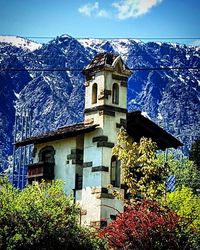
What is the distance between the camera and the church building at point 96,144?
3381 centimetres

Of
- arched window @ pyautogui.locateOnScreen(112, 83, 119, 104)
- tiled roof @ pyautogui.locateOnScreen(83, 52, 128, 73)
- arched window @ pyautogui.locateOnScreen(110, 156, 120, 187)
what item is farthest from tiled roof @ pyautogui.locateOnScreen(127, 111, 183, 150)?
tiled roof @ pyautogui.locateOnScreen(83, 52, 128, 73)

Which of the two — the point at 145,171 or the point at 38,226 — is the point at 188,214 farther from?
the point at 38,226

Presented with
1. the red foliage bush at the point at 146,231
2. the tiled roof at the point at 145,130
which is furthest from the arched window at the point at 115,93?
the red foliage bush at the point at 146,231

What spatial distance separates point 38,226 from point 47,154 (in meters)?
15.7

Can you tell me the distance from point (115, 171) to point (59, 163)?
3.98 m

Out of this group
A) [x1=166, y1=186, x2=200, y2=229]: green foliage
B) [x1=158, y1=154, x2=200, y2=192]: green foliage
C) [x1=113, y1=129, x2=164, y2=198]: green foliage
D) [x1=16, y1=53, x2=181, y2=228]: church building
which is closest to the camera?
[x1=113, y1=129, x2=164, y2=198]: green foliage

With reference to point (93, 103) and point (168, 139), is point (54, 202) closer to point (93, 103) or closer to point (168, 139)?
point (93, 103)

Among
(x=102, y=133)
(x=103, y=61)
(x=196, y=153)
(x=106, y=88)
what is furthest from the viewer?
(x=196, y=153)

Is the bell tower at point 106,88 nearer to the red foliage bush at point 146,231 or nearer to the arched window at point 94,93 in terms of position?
the arched window at point 94,93

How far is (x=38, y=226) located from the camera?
22.9m

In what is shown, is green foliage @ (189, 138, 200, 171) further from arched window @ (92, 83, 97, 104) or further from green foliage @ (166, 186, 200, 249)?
arched window @ (92, 83, 97, 104)

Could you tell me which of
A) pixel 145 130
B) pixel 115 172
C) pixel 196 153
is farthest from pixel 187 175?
pixel 115 172

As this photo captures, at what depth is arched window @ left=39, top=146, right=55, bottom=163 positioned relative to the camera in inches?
1486

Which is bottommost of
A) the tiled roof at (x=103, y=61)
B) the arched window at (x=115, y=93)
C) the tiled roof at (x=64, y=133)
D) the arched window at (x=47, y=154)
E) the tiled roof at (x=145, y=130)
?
the arched window at (x=47, y=154)
